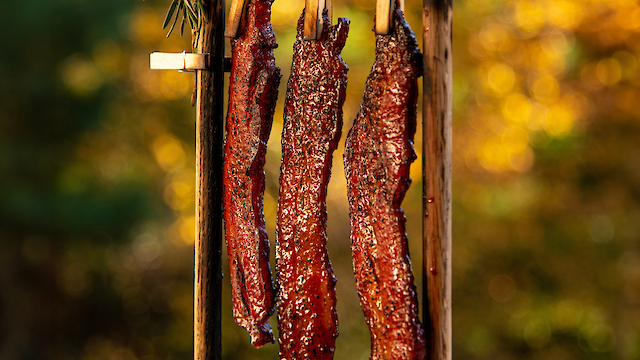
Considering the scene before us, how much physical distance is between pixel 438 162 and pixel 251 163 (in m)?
0.44

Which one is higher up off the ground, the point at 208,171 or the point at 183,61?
the point at 183,61

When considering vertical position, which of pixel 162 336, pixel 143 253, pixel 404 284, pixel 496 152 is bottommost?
pixel 162 336

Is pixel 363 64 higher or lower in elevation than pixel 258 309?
higher

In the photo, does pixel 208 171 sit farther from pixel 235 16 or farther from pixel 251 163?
pixel 235 16

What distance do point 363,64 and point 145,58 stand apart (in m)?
1.30

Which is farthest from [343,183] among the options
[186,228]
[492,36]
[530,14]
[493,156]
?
[530,14]

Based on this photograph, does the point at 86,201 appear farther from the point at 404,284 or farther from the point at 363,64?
the point at 404,284

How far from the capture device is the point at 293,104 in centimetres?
115

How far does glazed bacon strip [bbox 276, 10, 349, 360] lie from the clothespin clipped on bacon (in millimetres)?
108

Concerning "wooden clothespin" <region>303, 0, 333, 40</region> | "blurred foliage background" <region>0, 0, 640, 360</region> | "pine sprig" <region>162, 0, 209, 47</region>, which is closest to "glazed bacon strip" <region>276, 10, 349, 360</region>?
"wooden clothespin" <region>303, 0, 333, 40</region>

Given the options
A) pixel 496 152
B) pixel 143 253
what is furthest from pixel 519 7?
pixel 143 253

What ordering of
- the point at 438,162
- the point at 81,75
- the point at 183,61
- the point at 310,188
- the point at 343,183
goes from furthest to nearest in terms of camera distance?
the point at 81,75
the point at 343,183
the point at 183,61
the point at 310,188
the point at 438,162

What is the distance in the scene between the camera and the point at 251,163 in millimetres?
1196

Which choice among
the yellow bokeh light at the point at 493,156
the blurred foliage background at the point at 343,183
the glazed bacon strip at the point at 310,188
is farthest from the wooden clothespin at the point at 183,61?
the yellow bokeh light at the point at 493,156
